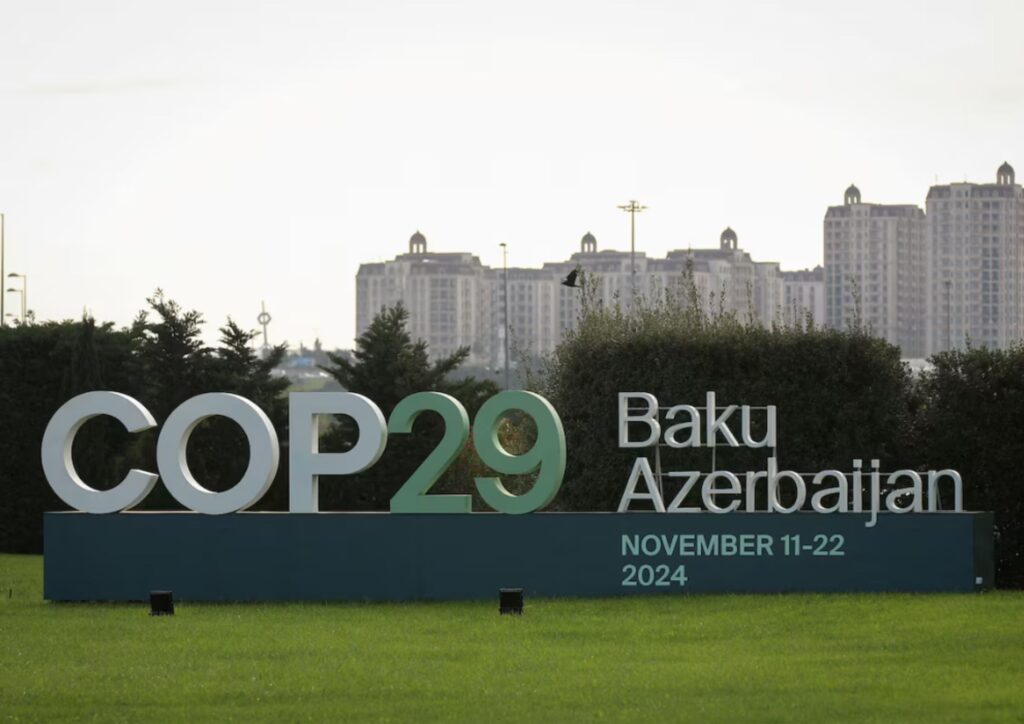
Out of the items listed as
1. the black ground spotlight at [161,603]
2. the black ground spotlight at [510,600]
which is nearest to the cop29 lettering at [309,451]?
the black ground spotlight at [161,603]

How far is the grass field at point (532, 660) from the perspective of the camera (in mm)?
14570

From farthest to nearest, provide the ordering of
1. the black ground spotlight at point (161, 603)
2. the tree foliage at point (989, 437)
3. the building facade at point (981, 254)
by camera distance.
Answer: the building facade at point (981, 254) < the tree foliage at point (989, 437) < the black ground spotlight at point (161, 603)

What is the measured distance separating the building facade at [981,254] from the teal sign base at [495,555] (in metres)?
171

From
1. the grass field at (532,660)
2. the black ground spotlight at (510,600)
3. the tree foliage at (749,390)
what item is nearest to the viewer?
the grass field at (532,660)

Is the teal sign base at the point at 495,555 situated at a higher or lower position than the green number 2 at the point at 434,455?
lower

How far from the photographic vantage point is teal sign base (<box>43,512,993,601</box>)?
77.8ft

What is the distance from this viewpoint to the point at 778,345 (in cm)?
2850

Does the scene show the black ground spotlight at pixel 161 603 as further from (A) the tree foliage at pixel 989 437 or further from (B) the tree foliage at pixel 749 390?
(A) the tree foliage at pixel 989 437

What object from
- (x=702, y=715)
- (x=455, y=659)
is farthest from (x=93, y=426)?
(x=702, y=715)

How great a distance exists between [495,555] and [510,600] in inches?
87.4

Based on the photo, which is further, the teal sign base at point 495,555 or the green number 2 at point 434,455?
the teal sign base at point 495,555

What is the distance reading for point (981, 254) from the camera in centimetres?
19188

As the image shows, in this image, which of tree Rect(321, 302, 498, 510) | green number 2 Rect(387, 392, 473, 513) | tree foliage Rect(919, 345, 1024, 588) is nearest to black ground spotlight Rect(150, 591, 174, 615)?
green number 2 Rect(387, 392, 473, 513)

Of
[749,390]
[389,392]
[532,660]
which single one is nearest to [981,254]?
[389,392]
